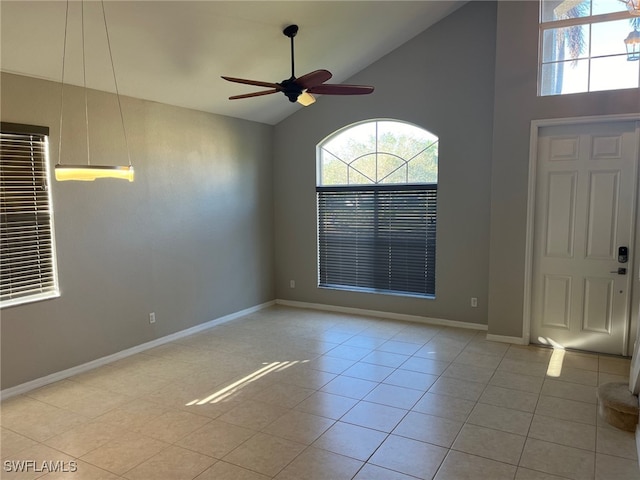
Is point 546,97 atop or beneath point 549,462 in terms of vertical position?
atop

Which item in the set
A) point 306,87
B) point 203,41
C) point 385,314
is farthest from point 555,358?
point 203,41

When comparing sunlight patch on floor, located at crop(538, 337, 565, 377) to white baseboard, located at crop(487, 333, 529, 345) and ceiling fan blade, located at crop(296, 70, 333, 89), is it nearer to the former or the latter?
white baseboard, located at crop(487, 333, 529, 345)

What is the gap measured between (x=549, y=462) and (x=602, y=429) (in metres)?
0.64

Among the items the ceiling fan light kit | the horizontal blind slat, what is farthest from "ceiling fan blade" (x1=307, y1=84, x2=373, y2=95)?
the horizontal blind slat

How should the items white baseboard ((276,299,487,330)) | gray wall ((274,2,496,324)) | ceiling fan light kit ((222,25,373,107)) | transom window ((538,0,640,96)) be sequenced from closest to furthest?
ceiling fan light kit ((222,25,373,107)) < transom window ((538,0,640,96)) < gray wall ((274,2,496,324)) < white baseboard ((276,299,487,330))

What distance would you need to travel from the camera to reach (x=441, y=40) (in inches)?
202

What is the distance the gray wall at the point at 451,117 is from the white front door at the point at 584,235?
667 mm

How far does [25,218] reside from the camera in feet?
12.0

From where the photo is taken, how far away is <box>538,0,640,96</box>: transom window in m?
4.08

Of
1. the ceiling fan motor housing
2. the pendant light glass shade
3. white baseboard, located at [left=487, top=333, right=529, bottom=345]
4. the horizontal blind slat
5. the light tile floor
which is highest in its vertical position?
the ceiling fan motor housing

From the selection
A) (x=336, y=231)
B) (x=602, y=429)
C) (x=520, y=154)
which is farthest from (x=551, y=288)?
(x=336, y=231)

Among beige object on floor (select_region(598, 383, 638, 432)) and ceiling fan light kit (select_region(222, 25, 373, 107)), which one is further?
ceiling fan light kit (select_region(222, 25, 373, 107))

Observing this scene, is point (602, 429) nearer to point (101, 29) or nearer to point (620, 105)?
point (620, 105)

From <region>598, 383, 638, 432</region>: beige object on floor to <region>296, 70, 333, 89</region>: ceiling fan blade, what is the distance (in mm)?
3018
